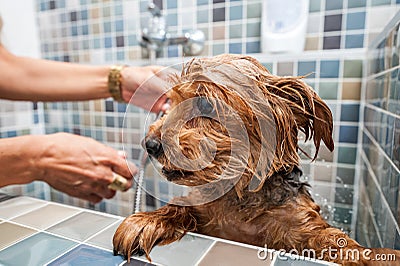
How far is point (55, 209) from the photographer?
2.06 ft

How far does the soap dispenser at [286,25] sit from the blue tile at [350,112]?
0.24m

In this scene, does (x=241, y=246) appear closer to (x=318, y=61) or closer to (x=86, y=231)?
(x=86, y=231)

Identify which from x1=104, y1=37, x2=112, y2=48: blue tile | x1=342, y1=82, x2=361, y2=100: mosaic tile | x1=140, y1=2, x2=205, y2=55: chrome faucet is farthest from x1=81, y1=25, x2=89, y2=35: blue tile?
x1=342, y1=82, x2=361, y2=100: mosaic tile

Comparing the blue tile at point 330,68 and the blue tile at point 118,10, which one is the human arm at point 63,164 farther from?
the blue tile at point 118,10

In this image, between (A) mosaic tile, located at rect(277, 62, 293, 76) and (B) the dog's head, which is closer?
(B) the dog's head

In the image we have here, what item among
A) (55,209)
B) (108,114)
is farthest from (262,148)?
(108,114)

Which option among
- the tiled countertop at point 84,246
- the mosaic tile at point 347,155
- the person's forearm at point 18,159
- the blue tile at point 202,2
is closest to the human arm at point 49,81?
the person's forearm at point 18,159

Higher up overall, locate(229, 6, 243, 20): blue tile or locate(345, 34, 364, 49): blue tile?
locate(229, 6, 243, 20): blue tile

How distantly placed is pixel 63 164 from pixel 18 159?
0.37 ft

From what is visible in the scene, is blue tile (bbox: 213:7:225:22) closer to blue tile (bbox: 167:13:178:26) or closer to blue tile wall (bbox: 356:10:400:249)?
blue tile (bbox: 167:13:178:26)

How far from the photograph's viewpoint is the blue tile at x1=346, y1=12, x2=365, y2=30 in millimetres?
1046

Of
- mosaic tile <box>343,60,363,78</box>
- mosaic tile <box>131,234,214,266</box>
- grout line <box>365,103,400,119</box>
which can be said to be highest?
mosaic tile <box>343,60,363,78</box>

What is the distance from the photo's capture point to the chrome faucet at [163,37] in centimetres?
125

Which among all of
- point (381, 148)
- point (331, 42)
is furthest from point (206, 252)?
point (331, 42)
